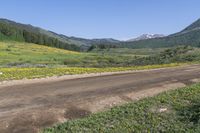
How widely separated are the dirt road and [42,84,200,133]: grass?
2.76ft

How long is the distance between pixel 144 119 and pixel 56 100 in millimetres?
4253

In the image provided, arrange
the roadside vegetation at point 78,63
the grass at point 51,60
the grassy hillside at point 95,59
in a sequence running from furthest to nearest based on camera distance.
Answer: the grass at point 51,60 → the grassy hillside at point 95,59 → the roadside vegetation at point 78,63

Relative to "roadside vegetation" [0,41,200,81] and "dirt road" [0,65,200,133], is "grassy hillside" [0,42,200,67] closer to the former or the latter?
"roadside vegetation" [0,41,200,81]

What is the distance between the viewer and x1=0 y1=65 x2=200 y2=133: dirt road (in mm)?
10352

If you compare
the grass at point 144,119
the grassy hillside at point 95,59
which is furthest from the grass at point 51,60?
the grass at point 144,119

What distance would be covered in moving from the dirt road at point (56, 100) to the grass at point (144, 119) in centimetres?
84

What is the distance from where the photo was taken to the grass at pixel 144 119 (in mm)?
9852

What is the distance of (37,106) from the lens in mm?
12203

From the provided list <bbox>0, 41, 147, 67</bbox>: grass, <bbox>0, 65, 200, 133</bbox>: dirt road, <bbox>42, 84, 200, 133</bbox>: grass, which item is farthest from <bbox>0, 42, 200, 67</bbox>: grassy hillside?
<bbox>42, 84, 200, 133</bbox>: grass

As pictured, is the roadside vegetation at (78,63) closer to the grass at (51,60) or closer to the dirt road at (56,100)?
the grass at (51,60)

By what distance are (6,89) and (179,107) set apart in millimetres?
8768

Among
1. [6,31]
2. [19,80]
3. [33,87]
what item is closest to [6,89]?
[33,87]

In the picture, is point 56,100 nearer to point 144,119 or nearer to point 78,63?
point 144,119

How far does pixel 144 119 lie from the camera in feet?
35.9
